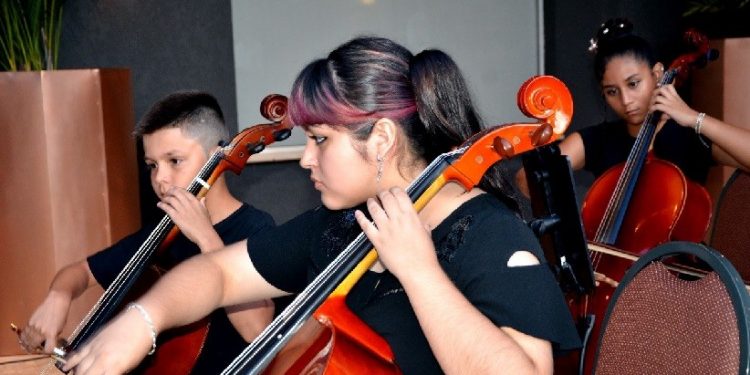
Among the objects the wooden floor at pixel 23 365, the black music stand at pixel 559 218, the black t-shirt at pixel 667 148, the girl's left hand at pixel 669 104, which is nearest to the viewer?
the black music stand at pixel 559 218

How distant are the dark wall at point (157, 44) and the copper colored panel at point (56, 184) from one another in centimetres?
59

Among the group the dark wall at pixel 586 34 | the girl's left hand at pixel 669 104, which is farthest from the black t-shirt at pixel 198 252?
the dark wall at pixel 586 34

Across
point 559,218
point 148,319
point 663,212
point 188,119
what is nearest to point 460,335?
point 148,319

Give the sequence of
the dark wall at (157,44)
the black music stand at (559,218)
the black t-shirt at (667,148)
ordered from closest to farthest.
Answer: the black music stand at (559,218) → the black t-shirt at (667,148) → the dark wall at (157,44)

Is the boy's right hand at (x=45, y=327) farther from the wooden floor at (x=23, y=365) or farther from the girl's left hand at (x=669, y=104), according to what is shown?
the girl's left hand at (x=669, y=104)

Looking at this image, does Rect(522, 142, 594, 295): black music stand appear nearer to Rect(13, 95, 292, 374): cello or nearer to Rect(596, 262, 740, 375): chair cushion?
Rect(596, 262, 740, 375): chair cushion

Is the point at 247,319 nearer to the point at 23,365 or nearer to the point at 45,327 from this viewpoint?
the point at 45,327

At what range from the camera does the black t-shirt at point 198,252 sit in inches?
82.9

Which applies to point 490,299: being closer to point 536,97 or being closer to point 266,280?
point 536,97

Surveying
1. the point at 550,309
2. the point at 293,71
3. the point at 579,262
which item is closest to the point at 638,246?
the point at 579,262

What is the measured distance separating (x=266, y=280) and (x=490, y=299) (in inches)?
20.9

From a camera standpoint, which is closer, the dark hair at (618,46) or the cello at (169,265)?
the cello at (169,265)

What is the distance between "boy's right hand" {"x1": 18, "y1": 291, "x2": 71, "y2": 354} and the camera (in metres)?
2.09

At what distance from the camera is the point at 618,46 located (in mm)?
3041
